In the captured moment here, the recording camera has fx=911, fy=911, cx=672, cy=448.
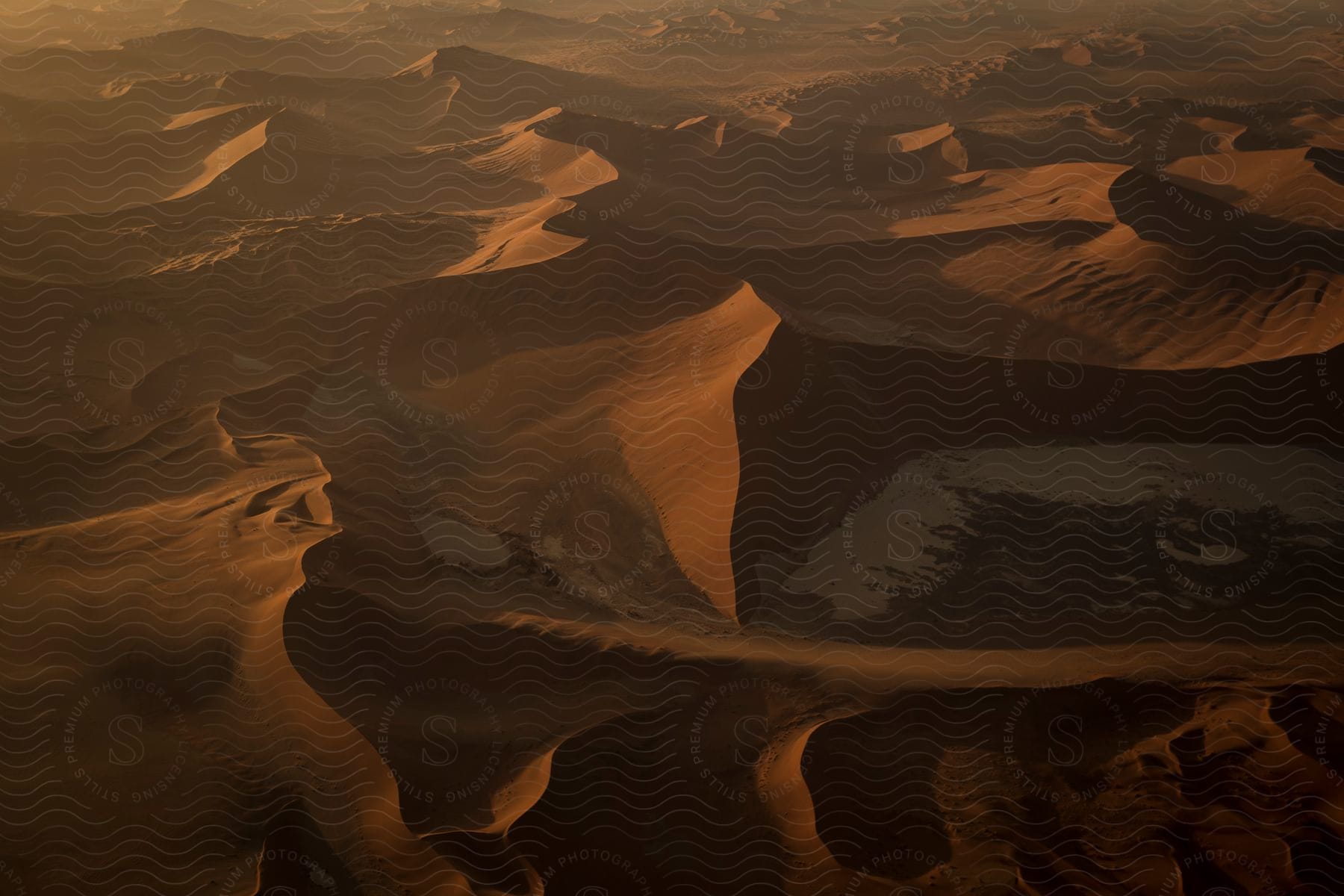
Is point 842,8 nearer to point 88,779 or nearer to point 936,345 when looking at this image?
point 936,345

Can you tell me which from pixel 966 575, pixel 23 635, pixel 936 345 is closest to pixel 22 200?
pixel 23 635

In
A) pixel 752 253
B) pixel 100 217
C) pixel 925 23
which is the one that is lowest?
pixel 925 23

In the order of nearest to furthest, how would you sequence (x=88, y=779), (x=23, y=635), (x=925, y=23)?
(x=88, y=779) → (x=23, y=635) → (x=925, y=23)

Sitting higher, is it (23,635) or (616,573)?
(23,635)

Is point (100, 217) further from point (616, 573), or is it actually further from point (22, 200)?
point (616, 573)

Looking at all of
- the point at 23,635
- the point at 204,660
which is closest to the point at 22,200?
the point at 23,635

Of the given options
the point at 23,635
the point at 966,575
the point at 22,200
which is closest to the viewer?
the point at 23,635

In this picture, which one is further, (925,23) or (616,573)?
(925,23)
